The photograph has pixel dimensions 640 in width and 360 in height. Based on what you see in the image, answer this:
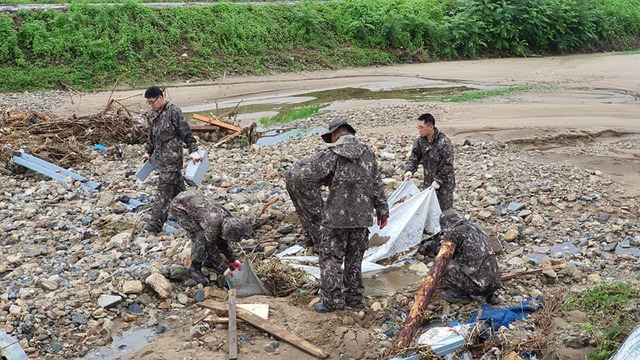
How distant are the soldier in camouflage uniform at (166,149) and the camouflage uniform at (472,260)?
11.6 feet

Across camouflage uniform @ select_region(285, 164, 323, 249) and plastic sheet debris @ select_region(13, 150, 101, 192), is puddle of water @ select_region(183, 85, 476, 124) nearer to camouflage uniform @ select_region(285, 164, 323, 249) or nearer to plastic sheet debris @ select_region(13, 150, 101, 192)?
plastic sheet debris @ select_region(13, 150, 101, 192)

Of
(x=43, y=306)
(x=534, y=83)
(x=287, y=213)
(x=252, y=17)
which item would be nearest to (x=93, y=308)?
(x=43, y=306)

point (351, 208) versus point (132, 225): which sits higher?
point (351, 208)

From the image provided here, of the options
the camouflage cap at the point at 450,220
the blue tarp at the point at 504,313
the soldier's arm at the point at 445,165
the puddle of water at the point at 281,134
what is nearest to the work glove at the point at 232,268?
the camouflage cap at the point at 450,220

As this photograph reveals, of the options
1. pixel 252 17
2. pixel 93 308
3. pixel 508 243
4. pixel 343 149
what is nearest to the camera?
pixel 343 149

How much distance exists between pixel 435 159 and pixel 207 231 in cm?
288

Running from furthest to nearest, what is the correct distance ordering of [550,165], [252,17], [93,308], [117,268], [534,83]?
[252,17], [534,83], [550,165], [117,268], [93,308]

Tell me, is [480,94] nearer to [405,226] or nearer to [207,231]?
[405,226]

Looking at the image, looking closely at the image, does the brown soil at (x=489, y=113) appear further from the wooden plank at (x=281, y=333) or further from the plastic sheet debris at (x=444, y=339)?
the plastic sheet debris at (x=444, y=339)

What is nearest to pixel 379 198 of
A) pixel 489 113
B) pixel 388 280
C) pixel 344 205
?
pixel 344 205

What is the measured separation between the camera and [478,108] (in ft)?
56.4

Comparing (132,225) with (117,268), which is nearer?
(117,268)

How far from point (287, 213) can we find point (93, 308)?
2.93m

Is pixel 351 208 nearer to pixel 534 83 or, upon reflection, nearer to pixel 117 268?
pixel 117 268
